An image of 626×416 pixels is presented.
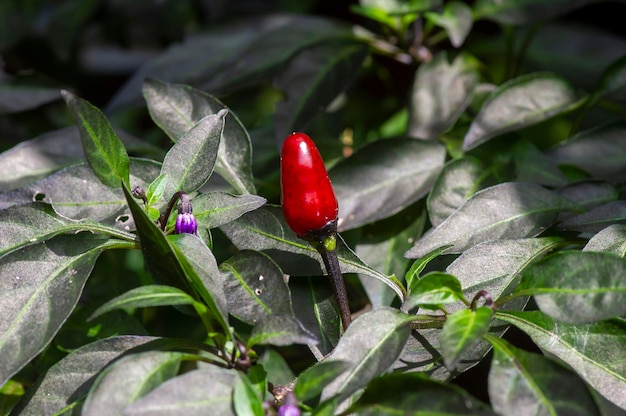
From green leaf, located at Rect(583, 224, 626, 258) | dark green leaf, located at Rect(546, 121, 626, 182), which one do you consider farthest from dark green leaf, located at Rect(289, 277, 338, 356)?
dark green leaf, located at Rect(546, 121, 626, 182)

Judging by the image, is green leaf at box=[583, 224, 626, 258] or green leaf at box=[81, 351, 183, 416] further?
green leaf at box=[583, 224, 626, 258]

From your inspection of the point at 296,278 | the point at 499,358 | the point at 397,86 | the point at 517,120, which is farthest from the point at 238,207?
the point at 397,86

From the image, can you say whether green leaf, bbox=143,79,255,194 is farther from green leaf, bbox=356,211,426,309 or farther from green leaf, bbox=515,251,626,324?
green leaf, bbox=515,251,626,324

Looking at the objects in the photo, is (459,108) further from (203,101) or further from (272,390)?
(272,390)

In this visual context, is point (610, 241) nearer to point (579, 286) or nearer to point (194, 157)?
point (579, 286)

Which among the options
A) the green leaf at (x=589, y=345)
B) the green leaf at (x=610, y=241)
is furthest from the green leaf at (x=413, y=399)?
the green leaf at (x=610, y=241)

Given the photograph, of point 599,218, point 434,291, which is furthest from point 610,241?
point 434,291
